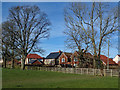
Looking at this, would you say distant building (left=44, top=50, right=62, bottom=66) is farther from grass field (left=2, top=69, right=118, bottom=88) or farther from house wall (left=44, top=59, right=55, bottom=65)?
grass field (left=2, top=69, right=118, bottom=88)

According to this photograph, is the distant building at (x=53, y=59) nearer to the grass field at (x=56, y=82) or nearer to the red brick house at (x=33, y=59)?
the red brick house at (x=33, y=59)

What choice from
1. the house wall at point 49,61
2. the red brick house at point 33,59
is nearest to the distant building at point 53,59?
the house wall at point 49,61

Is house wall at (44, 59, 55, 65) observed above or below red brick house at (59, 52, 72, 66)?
below

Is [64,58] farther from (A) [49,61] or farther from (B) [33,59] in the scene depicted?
(B) [33,59]

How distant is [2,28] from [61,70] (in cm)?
1807

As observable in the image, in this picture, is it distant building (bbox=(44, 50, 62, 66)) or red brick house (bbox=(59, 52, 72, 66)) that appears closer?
red brick house (bbox=(59, 52, 72, 66))

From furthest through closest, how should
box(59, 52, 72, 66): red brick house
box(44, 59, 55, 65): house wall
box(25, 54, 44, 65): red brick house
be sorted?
box(25, 54, 44, 65): red brick house
box(44, 59, 55, 65): house wall
box(59, 52, 72, 66): red brick house

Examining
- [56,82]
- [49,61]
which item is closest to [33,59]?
[49,61]

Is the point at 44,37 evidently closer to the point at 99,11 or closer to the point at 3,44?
the point at 3,44

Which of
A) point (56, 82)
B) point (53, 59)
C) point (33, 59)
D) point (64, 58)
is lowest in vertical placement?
point (33, 59)

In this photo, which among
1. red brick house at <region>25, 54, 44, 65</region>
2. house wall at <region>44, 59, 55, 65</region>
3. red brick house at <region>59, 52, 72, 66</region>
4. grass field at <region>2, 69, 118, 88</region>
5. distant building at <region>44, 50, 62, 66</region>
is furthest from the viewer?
red brick house at <region>25, 54, 44, 65</region>

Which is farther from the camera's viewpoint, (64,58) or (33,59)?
(33,59)

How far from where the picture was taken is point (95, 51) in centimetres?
3103

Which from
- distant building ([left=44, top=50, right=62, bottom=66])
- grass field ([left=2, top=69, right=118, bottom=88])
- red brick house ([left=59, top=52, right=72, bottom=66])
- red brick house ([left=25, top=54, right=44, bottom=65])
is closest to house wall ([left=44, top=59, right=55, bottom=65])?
distant building ([left=44, top=50, right=62, bottom=66])
